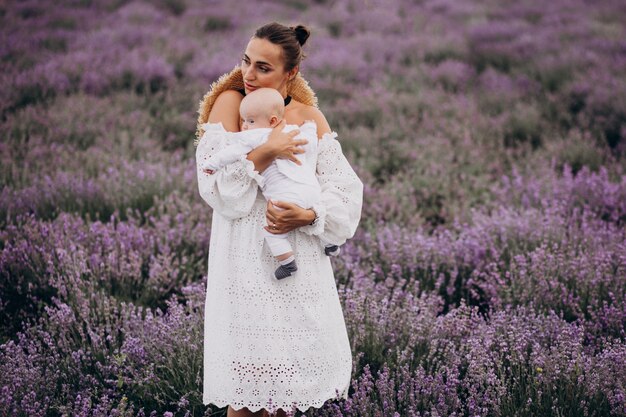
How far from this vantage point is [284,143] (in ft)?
6.82

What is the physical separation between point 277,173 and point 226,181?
186 mm

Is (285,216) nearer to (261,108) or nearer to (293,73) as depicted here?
(261,108)

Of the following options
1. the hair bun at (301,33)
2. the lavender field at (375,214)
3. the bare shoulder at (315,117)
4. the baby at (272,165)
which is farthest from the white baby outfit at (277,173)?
the lavender field at (375,214)

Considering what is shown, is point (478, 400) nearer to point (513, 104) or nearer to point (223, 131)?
point (223, 131)

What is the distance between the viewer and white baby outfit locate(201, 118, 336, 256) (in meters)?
2.10

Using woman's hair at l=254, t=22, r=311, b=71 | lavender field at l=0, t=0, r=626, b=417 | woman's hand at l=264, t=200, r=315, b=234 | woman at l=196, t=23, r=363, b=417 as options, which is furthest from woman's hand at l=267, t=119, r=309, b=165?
lavender field at l=0, t=0, r=626, b=417

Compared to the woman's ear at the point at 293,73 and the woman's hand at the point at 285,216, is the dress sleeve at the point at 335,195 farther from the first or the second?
the woman's ear at the point at 293,73

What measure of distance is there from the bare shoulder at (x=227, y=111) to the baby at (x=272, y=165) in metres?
0.08

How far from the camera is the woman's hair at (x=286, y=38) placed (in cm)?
221

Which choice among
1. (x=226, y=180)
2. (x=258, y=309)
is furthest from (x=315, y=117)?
(x=258, y=309)

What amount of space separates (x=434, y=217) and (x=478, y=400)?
2.57m

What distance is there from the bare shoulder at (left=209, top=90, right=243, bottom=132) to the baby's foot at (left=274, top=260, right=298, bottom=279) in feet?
1.81

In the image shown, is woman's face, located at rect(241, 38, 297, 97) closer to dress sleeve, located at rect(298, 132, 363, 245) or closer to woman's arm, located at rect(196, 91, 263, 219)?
woman's arm, located at rect(196, 91, 263, 219)

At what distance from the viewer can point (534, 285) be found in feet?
11.4
